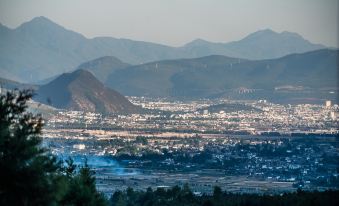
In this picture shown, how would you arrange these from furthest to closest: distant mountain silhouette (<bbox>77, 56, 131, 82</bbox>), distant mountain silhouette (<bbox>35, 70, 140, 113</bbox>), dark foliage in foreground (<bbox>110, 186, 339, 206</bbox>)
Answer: distant mountain silhouette (<bbox>77, 56, 131, 82</bbox>) < distant mountain silhouette (<bbox>35, 70, 140, 113</bbox>) < dark foliage in foreground (<bbox>110, 186, 339, 206</bbox>)

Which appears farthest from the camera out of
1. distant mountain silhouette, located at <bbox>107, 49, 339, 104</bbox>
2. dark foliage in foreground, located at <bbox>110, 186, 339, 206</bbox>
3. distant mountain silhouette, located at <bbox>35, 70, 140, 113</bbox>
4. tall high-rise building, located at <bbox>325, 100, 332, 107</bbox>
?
distant mountain silhouette, located at <bbox>107, 49, 339, 104</bbox>

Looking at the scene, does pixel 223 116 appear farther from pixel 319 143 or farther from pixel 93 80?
pixel 319 143

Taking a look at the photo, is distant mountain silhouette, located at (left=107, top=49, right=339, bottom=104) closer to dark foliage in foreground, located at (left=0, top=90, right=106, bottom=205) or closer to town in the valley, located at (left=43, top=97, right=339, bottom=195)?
town in the valley, located at (left=43, top=97, right=339, bottom=195)

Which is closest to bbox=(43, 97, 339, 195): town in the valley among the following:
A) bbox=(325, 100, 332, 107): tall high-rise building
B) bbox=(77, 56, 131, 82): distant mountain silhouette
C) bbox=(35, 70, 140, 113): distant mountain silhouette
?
bbox=(35, 70, 140, 113): distant mountain silhouette

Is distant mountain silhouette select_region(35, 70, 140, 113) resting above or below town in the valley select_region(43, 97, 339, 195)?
above

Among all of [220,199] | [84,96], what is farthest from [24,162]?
[84,96]

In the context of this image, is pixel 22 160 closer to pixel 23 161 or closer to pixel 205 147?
pixel 23 161

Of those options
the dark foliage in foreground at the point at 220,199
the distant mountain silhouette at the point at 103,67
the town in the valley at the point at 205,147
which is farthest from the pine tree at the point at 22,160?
the distant mountain silhouette at the point at 103,67
